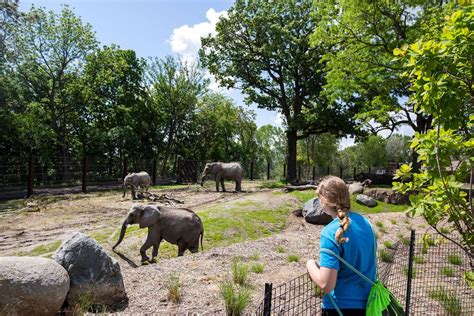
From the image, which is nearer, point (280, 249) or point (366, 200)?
point (280, 249)

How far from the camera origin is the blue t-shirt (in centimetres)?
227

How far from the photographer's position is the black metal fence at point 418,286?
4695 mm

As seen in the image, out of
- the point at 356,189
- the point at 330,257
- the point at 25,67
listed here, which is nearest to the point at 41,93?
the point at 25,67

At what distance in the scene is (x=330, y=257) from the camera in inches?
87.7

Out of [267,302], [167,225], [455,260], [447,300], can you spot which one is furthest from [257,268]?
[455,260]

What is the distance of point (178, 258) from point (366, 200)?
33.8 ft

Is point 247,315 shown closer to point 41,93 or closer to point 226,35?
point 226,35

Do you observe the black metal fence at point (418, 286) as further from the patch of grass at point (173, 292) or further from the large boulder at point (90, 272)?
the large boulder at point (90, 272)

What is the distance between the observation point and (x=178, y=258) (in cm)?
758

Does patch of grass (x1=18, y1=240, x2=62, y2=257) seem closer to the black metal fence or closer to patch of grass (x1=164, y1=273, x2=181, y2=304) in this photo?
patch of grass (x1=164, y1=273, x2=181, y2=304)

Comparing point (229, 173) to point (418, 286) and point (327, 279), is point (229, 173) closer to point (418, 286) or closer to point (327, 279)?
point (418, 286)

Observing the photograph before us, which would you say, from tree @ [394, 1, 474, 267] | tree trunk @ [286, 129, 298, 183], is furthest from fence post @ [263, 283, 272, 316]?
tree trunk @ [286, 129, 298, 183]

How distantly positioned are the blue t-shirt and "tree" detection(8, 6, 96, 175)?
90.2 feet

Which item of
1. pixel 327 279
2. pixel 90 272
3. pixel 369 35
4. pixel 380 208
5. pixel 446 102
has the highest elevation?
pixel 369 35
